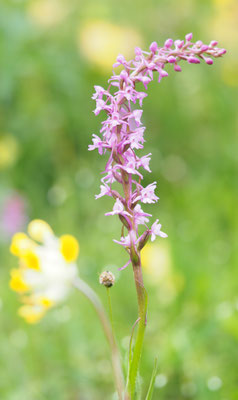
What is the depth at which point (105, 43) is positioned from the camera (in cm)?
371

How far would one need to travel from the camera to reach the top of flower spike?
59.1 inches

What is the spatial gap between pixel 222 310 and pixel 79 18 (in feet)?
10.1

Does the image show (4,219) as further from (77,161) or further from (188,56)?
(188,56)

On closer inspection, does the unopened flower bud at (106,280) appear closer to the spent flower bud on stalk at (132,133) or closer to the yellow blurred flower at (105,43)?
the spent flower bud on stalk at (132,133)

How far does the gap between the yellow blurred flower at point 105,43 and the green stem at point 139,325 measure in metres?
2.85

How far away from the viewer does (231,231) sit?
2783 millimetres

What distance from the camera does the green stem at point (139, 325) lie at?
967 millimetres

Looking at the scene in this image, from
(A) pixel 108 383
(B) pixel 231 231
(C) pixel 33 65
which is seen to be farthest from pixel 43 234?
Result: (C) pixel 33 65

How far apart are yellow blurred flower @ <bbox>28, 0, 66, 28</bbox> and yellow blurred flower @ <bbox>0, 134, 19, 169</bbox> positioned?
33.8 inches

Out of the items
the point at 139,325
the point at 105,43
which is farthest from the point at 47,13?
the point at 139,325

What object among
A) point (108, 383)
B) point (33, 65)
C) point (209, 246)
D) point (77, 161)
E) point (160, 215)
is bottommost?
point (108, 383)

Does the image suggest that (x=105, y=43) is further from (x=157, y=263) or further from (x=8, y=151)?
(x=157, y=263)

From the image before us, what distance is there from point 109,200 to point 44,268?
1.76 m

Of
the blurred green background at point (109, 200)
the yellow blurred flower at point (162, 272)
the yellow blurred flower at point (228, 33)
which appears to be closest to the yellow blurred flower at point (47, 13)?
the blurred green background at point (109, 200)
